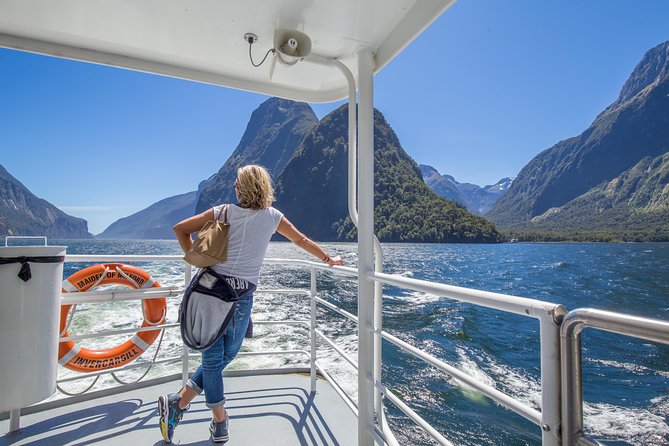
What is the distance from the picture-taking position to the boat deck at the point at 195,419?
134cm

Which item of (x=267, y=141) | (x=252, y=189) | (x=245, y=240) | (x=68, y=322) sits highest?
(x=267, y=141)

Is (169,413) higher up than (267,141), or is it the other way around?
(267,141)

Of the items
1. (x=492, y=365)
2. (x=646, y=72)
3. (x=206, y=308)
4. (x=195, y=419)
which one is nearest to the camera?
(x=206, y=308)

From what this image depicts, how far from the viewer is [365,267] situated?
1244 mm

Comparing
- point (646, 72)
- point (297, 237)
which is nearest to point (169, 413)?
point (297, 237)

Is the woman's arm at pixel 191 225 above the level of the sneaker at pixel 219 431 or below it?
above

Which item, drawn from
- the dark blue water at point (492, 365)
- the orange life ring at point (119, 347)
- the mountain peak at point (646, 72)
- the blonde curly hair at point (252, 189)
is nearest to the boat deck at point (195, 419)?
the orange life ring at point (119, 347)

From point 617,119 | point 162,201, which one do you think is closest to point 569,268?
point 617,119

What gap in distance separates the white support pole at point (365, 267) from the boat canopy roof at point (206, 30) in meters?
0.22

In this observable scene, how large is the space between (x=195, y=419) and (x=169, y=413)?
0.27 meters

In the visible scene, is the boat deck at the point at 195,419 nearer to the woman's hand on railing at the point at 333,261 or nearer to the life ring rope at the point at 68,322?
the life ring rope at the point at 68,322

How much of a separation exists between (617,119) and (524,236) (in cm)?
3704

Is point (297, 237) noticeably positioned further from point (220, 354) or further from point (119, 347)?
point (119, 347)

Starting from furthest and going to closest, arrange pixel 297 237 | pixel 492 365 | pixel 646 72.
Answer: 1. pixel 646 72
2. pixel 492 365
3. pixel 297 237
